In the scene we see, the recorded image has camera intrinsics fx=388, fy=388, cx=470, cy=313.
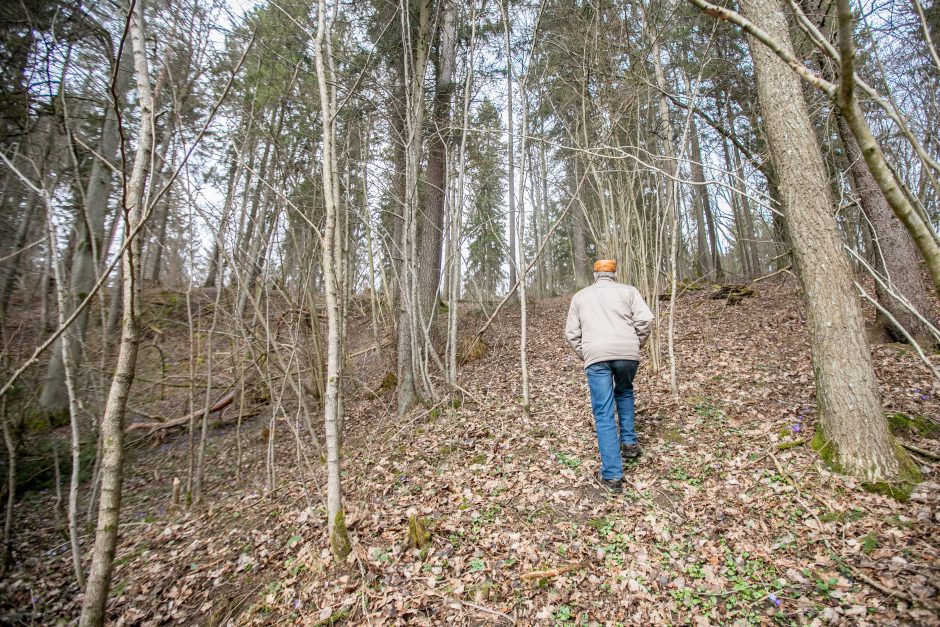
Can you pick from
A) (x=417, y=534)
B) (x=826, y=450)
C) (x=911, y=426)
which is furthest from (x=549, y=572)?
(x=911, y=426)

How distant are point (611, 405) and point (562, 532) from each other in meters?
1.16

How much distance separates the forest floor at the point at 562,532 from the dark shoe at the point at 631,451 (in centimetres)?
13

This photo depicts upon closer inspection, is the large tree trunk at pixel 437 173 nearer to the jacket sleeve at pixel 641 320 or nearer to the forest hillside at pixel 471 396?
the forest hillside at pixel 471 396

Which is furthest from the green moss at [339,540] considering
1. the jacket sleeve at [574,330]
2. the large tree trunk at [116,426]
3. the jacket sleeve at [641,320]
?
the jacket sleeve at [641,320]

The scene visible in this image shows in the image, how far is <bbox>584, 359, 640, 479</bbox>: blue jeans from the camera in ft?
11.5

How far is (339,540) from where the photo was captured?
3.04 m

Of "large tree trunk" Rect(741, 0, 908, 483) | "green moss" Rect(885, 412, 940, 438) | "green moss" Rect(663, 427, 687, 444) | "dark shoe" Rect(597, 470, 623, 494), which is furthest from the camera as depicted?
"green moss" Rect(663, 427, 687, 444)

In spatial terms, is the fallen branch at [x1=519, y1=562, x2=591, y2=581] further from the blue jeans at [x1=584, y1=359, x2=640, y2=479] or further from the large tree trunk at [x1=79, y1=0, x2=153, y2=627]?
the large tree trunk at [x1=79, y1=0, x2=153, y2=627]

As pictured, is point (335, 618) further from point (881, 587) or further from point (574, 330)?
point (881, 587)

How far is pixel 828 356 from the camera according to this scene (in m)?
3.16

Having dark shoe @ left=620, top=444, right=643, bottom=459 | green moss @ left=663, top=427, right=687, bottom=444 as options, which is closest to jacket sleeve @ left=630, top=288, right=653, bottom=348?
dark shoe @ left=620, top=444, right=643, bottom=459

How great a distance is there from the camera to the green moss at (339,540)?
9.90ft

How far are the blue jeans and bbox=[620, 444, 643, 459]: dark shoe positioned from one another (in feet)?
0.13

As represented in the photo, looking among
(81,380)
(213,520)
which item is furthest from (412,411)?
(81,380)
